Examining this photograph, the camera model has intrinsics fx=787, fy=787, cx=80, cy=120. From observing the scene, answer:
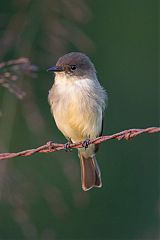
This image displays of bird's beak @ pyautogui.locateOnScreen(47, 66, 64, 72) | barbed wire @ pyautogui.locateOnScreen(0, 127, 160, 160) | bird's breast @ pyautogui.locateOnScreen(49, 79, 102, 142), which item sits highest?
bird's beak @ pyautogui.locateOnScreen(47, 66, 64, 72)

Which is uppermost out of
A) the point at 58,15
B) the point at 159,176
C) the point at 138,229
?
the point at 58,15

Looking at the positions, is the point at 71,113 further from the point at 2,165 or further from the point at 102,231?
the point at 102,231

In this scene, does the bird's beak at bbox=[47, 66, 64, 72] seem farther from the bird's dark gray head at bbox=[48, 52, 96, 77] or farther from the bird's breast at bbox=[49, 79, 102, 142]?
the bird's breast at bbox=[49, 79, 102, 142]

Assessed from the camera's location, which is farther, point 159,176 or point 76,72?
point 159,176

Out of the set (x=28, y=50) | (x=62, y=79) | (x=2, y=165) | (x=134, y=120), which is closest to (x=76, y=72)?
(x=62, y=79)

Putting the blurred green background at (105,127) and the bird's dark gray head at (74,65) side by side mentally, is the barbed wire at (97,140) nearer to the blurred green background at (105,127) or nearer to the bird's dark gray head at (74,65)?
the blurred green background at (105,127)

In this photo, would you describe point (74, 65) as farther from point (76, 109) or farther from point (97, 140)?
point (97, 140)

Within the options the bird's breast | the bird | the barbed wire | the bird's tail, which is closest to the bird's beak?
the bird
